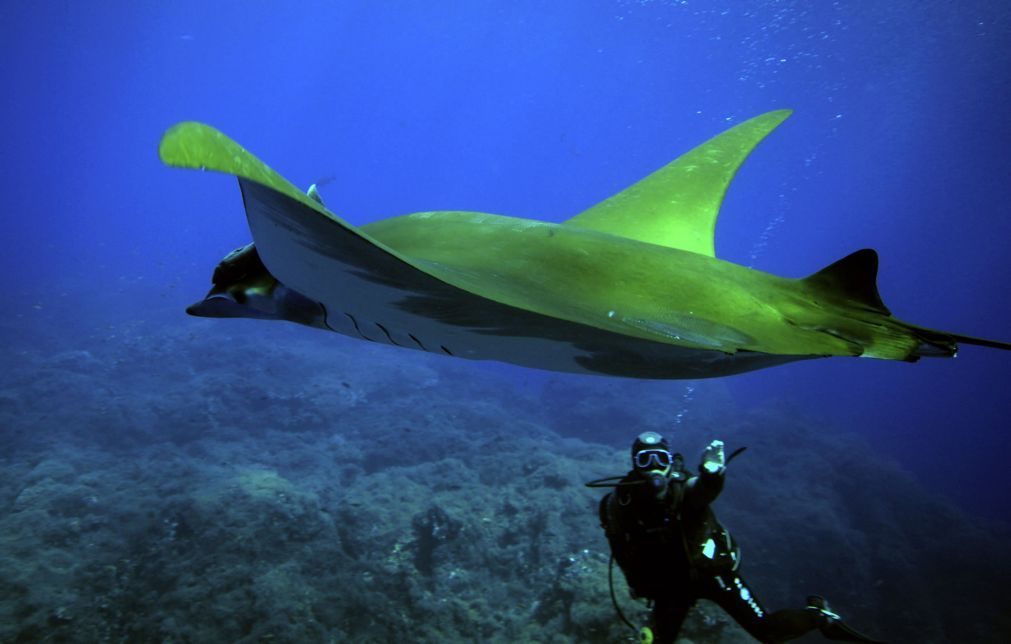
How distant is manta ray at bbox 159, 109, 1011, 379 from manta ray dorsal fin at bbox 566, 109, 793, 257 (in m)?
1.35

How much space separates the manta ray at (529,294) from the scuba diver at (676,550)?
1487mm

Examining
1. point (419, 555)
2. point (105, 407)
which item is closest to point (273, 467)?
point (419, 555)

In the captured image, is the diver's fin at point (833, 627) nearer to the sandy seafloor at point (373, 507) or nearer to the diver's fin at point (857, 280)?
the sandy seafloor at point (373, 507)

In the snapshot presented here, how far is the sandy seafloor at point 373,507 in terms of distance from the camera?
4.35 m

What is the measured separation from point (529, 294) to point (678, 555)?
2681 millimetres

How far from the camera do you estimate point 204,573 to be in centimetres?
446

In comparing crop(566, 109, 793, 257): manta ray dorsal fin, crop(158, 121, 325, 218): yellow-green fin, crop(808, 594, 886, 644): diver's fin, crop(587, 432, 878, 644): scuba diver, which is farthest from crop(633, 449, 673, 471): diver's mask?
crop(158, 121, 325, 218): yellow-green fin

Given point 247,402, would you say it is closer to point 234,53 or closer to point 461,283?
point 461,283

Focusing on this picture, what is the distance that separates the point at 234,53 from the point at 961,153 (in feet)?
261

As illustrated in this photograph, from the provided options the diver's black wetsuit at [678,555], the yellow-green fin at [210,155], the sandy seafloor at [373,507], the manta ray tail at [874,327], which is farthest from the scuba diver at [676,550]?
the yellow-green fin at [210,155]

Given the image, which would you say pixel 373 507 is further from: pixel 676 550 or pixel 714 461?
pixel 714 461

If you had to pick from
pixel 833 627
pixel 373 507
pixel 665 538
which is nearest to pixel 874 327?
pixel 665 538

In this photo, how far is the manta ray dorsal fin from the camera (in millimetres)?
3652

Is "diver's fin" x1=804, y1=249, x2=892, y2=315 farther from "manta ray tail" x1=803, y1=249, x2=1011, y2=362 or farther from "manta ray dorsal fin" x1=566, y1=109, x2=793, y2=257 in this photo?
"manta ray dorsal fin" x1=566, y1=109, x2=793, y2=257
